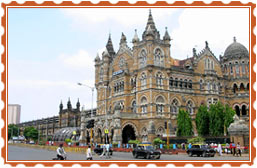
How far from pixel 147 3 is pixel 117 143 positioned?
37786mm

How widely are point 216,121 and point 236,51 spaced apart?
94.2 feet

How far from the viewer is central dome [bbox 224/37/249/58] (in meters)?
68.5

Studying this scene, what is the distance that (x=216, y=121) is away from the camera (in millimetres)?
46594

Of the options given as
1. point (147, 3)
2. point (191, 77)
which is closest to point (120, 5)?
point (147, 3)

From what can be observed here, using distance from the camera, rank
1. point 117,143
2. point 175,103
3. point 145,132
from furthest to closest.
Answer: point 175,103 → point 145,132 → point 117,143

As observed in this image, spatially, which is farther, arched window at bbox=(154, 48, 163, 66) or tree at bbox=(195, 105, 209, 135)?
arched window at bbox=(154, 48, 163, 66)

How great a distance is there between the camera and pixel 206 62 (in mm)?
65375

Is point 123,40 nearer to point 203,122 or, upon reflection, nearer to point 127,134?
point 127,134

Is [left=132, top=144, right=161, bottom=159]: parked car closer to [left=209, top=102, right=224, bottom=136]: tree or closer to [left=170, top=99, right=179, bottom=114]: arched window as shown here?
[left=209, top=102, right=224, bottom=136]: tree

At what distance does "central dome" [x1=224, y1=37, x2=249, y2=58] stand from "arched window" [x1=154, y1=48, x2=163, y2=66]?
20.8 meters

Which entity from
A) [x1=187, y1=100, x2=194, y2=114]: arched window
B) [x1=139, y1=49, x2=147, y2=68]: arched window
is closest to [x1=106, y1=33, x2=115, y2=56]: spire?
[x1=139, y1=49, x2=147, y2=68]: arched window

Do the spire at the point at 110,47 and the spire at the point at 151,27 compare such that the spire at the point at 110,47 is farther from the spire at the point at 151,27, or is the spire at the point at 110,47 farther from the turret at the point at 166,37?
the turret at the point at 166,37

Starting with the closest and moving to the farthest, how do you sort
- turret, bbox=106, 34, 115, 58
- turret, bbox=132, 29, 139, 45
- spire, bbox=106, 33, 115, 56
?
turret, bbox=132, 29, 139, 45 < turret, bbox=106, 34, 115, 58 < spire, bbox=106, 33, 115, 56

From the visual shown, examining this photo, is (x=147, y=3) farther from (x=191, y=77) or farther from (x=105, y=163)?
(x=191, y=77)
